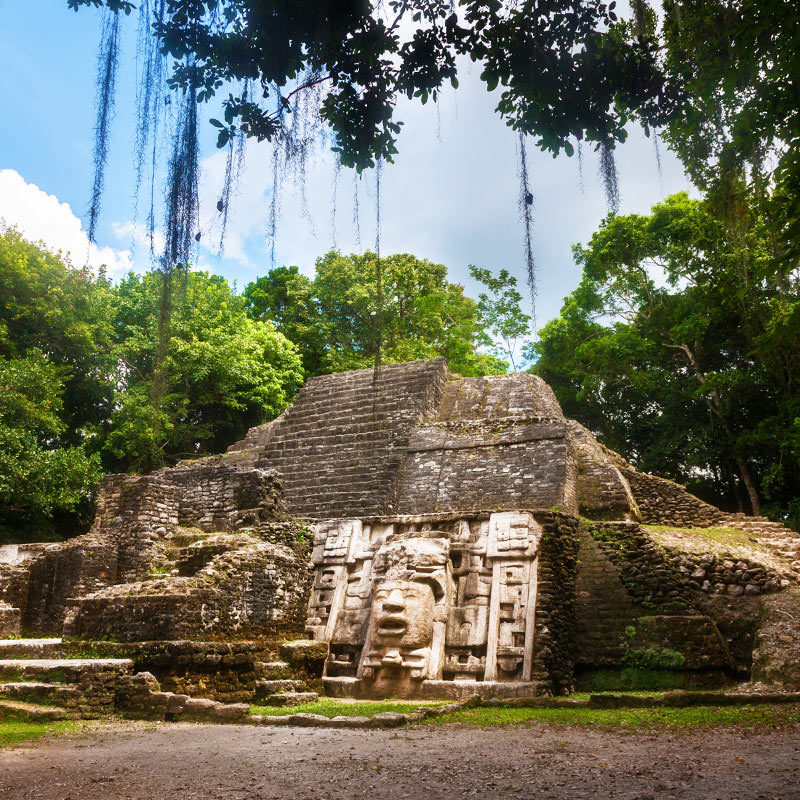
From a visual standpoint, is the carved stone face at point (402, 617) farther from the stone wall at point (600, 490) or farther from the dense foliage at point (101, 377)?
the dense foliage at point (101, 377)

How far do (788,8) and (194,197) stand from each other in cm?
313

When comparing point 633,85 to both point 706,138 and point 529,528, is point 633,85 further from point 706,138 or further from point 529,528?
point 529,528

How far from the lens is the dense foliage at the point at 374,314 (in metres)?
24.0

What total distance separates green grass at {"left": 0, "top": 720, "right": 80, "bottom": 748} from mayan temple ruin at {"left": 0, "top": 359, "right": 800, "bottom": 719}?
1.26 feet

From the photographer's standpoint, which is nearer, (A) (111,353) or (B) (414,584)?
(B) (414,584)

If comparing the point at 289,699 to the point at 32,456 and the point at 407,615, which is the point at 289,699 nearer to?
the point at 407,615

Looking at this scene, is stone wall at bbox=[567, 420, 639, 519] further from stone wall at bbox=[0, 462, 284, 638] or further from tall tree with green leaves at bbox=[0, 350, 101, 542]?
tall tree with green leaves at bbox=[0, 350, 101, 542]

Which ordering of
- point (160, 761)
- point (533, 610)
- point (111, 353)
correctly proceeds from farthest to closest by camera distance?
point (111, 353), point (533, 610), point (160, 761)

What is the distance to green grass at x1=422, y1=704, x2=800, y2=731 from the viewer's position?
235 inches

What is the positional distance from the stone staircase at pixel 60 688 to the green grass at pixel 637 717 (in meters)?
3.39

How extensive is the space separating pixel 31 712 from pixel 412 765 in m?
4.08

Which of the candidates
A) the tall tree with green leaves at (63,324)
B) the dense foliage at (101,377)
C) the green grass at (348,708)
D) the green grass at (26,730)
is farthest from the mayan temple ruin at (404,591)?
the tall tree with green leaves at (63,324)

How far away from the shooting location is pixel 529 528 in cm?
938

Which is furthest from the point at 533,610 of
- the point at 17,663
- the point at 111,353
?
the point at 111,353
